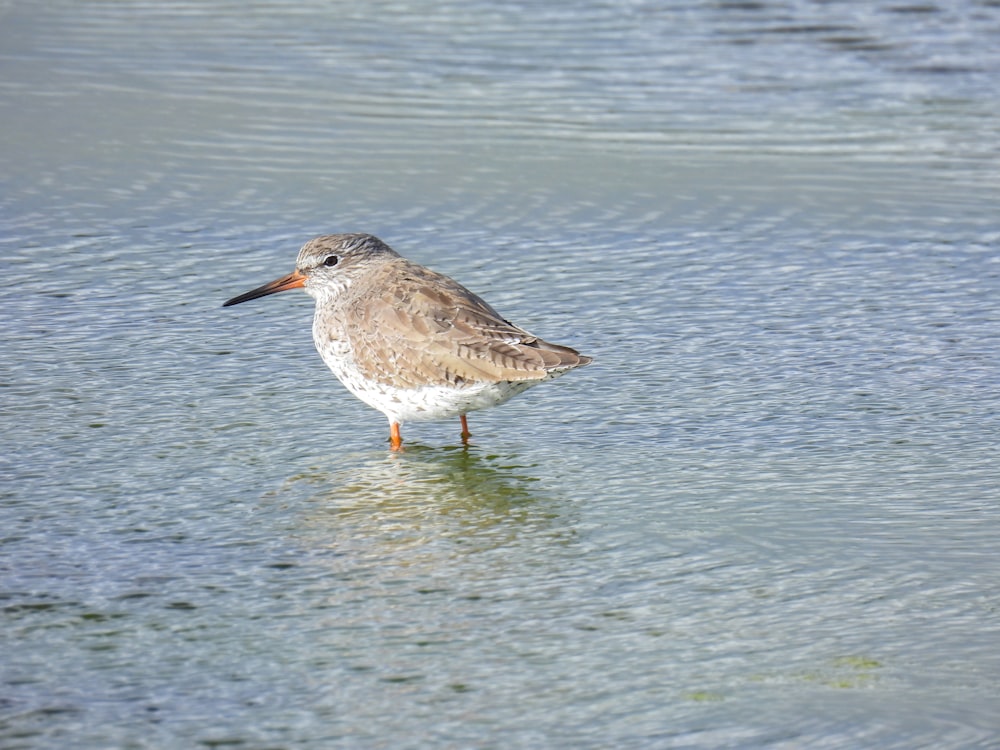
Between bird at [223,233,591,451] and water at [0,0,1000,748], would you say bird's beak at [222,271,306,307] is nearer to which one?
bird at [223,233,591,451]

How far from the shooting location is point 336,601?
14.7 feet

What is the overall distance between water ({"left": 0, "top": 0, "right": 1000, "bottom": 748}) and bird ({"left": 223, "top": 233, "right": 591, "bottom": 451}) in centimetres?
25

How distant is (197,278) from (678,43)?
5.38 metres

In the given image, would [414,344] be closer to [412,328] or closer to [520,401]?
[412,328]

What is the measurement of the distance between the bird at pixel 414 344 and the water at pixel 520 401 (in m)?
0.25

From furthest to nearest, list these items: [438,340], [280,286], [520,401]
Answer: [280,286] → [520,401] → [438,340]

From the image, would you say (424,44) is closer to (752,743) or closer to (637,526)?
(637,526)

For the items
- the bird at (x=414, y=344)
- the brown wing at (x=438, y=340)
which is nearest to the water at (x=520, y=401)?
the bird at (x=414, y=344)

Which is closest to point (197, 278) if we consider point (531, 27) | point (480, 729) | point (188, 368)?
point (188, 368)

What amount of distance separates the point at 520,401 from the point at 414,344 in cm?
69

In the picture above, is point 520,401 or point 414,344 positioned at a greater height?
point 414,344

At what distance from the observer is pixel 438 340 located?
594 centimetres

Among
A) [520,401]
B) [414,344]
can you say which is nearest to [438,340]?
[414,344]

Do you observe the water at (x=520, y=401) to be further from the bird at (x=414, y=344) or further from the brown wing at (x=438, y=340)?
the brown wing at (x=438, y=340)
